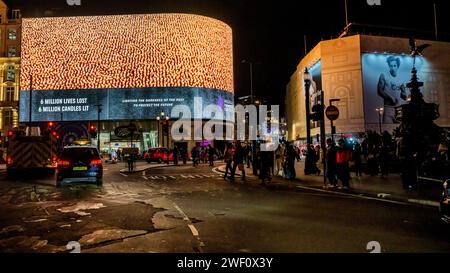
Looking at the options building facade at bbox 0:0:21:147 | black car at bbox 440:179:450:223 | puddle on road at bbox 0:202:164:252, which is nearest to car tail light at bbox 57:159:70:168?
puddle on road at bbox 0:202:164:252

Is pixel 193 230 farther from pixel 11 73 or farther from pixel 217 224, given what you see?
pixel 11 73

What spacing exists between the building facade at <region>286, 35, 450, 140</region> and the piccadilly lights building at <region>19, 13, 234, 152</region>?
20643 millimetres

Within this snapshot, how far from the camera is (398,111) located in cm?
1870

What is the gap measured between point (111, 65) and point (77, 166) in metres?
48.3

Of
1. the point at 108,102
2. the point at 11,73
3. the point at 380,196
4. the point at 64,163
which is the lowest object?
the point at 380,196

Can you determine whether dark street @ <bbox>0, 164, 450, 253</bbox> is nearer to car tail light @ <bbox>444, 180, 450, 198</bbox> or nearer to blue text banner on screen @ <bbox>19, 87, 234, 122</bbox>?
car tail light @ <bbox>444, 180, 450, 198</bbox>

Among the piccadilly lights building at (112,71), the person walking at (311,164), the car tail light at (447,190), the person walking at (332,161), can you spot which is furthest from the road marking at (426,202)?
the piccadilly lights building at (112,71)

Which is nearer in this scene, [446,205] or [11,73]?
[446,205]

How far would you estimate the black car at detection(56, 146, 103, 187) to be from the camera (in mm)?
14609

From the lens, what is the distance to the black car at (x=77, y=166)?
14609 millimetres

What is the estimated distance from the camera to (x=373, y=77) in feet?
180

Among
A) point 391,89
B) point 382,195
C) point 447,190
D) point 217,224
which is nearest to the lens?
point 447,190

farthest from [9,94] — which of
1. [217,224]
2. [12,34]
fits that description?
[217,224]

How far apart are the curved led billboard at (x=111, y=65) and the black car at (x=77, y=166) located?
4503 cm
